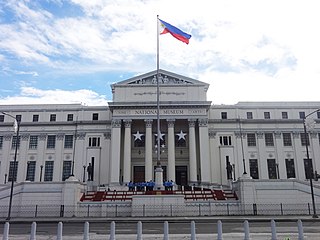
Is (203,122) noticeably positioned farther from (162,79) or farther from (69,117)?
(69,117)

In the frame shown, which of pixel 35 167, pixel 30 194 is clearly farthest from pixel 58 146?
pixel 30 194

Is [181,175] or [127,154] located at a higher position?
[127,154]

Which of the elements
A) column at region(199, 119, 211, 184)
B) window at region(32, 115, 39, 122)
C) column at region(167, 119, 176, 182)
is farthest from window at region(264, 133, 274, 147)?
window at region(32, 115, 39, 122)

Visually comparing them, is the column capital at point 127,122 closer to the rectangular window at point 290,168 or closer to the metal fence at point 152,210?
the metal fence at point 152,210

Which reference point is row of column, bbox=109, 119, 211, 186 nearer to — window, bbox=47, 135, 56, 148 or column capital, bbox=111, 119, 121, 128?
column capital, bbox=111, 119, 121, 128

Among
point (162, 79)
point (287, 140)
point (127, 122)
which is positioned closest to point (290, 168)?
point (287, 140)

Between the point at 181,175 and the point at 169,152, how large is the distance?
705 cm

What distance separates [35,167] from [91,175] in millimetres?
11013

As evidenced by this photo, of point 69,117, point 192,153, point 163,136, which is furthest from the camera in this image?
point 69,117

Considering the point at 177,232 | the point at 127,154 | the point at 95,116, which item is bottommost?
the point at 177,232

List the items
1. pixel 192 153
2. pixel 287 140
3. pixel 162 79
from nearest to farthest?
pixel 192 153, pixel 162 79, pixel 287 140

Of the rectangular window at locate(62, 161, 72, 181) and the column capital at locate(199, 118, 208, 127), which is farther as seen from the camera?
the rectangular window at locate(62, 161, 72, 181)

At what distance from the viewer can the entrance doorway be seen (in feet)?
189

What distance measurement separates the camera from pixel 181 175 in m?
58.1
